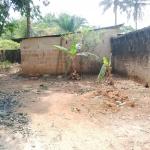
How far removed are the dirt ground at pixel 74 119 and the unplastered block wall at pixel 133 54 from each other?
1.13 metres

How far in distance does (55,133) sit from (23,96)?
12.3 feet

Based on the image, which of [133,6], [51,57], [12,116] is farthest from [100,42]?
[133,6]

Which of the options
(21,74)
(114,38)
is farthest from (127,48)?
(21,74)

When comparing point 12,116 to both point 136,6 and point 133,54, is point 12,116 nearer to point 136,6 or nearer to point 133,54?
point 133,54

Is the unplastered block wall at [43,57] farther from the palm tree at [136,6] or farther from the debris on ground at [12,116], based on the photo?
the palm tree at [136,6]

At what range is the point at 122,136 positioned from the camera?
6.30 metres

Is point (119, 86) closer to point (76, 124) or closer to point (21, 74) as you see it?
point (76, 124)

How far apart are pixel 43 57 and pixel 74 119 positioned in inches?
336

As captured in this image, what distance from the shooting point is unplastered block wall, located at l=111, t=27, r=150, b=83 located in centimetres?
1165

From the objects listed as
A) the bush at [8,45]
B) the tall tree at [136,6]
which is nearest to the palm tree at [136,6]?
the tall tree at [136,6]

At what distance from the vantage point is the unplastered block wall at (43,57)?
613 inches

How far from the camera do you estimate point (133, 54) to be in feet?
43.2

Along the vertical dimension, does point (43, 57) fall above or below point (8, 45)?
below

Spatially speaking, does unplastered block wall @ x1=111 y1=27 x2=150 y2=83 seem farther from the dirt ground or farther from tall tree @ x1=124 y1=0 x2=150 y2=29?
tall tree @ x1=124 y1=0 x2=150 y2=29
